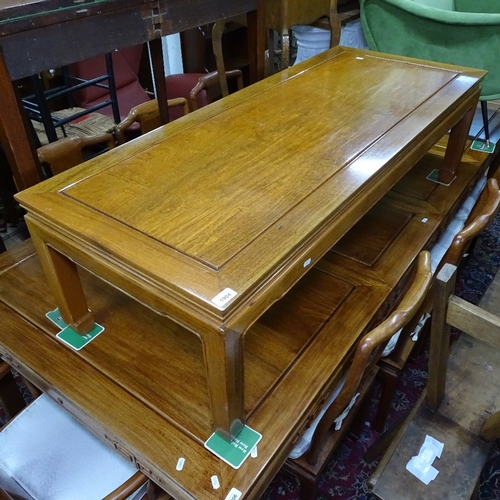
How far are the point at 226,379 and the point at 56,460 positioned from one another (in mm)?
461

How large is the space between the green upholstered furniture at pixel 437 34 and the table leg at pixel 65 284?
1.70 m

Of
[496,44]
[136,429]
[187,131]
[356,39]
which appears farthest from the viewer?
[356,39]

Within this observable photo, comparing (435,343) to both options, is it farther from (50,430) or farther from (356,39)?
(356,39)

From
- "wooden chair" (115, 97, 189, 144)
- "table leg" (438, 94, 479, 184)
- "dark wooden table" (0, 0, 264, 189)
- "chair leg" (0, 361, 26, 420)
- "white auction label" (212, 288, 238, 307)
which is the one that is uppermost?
"dark wooden table" (0, 0, 264, 189)

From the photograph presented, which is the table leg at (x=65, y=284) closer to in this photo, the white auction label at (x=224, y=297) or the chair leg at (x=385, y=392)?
the white auction label at (x=224, y=297)

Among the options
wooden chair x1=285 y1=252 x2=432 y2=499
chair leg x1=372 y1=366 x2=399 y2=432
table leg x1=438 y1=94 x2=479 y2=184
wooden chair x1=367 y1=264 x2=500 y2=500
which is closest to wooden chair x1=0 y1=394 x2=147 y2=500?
wooden chair x1=285 y1=252 x2=432 y2=499

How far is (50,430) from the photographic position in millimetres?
973

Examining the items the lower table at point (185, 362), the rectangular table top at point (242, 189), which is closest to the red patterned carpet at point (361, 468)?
the lower table at point (185, 362)

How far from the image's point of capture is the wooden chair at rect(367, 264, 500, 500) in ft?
2.75

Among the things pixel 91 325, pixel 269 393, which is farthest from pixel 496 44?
pixel 91 325

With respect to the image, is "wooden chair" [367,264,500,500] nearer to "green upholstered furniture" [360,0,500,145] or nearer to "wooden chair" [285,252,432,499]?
"wooden chair" [285,252,432,499]

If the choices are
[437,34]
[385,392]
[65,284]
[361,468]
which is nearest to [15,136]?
[65,284]

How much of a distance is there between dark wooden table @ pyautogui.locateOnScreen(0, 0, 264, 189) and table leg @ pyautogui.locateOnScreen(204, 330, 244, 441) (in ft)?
2.31

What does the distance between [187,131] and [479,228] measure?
68 centimetres
